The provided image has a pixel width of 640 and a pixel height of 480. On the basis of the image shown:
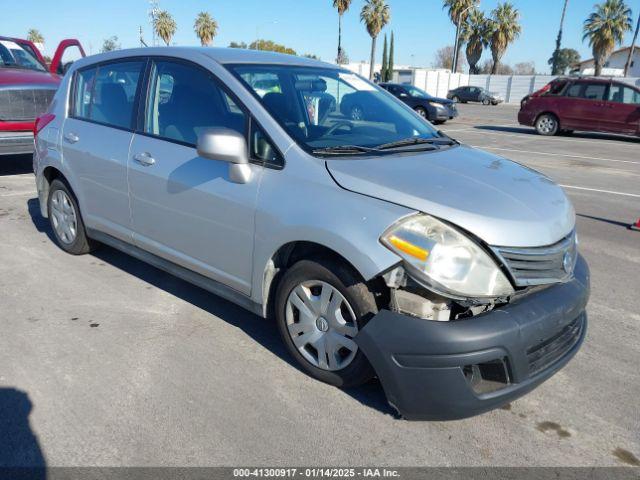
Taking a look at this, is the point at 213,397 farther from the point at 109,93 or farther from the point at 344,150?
the point at 109,93

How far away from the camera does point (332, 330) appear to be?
9.23ft

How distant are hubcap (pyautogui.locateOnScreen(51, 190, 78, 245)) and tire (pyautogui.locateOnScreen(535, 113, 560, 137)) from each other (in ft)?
50.5

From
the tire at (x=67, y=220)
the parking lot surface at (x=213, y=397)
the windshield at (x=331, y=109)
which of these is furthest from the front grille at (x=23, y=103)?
the windshield at (x=331, y=109)

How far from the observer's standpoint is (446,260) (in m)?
2.40

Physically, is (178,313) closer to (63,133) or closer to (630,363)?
(63,133)

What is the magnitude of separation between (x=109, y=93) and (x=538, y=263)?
3.44 m

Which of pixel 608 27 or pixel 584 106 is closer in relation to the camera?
pixel 584 106

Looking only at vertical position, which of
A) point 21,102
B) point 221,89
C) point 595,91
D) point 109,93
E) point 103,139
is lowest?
point 21,102

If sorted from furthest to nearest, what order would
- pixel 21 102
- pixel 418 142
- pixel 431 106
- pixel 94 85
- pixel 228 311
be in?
pixel 431 106
pixel 21 102
pixel 94 85
pixel 228 311
pixel 418 142

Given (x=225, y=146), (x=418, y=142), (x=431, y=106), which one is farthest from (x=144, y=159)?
(x=431, y=106)

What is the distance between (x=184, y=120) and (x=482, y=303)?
7.41 ft

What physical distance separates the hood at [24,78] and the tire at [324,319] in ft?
23.5

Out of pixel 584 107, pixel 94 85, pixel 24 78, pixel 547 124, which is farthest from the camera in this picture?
pixel 547 124

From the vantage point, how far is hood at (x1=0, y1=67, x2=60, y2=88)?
26.5 feet
